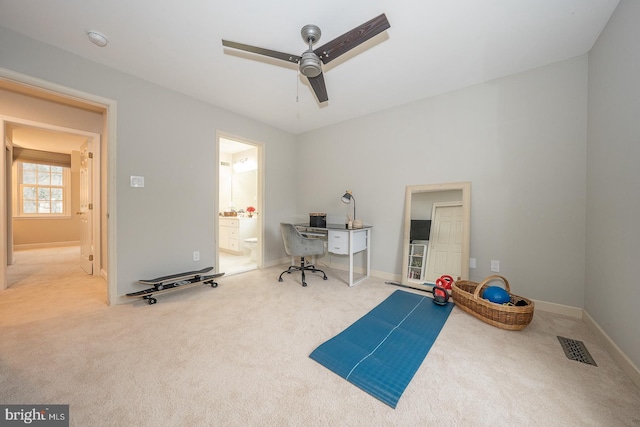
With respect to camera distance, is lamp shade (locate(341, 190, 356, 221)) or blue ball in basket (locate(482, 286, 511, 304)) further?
lamp shade (locate(341, 190, 356, 221))

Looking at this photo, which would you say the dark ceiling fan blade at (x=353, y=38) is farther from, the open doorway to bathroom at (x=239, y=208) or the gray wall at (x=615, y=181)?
the open doorway to bathroom at (x=239, y=208)

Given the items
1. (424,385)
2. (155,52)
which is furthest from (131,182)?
(424,385)

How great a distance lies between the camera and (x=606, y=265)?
1.73 metres

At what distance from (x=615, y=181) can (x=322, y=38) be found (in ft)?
8.23

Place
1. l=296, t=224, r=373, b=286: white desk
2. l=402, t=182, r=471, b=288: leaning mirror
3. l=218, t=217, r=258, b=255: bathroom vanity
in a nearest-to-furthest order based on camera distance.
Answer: l=402, t=182, r=471, b=288: leaning mirror
l=296, t=224, r=373, b=286: white desk
l=218, t=217, r=258, b=255: bathroom vanity

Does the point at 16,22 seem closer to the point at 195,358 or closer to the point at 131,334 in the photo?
the point at 131,334

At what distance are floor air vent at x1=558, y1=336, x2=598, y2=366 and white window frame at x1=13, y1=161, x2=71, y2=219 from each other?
979 centimetres

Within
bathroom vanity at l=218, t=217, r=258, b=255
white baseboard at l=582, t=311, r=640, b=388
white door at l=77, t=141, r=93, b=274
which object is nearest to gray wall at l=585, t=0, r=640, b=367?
white baseboard at l=582, t=311, r=640, b=388

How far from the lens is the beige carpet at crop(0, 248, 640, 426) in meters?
1.13

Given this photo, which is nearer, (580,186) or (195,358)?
(195,358)

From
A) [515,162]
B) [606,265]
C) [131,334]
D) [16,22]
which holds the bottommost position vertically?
[131,334]

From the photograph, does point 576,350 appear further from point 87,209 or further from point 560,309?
point 87,209

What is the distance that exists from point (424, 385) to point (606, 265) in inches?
A: 69.6

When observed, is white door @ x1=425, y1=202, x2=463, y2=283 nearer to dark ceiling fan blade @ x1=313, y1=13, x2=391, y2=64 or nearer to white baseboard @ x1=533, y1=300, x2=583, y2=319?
white baseboard @ x1=533, y1=300, x2=583, y2=319
